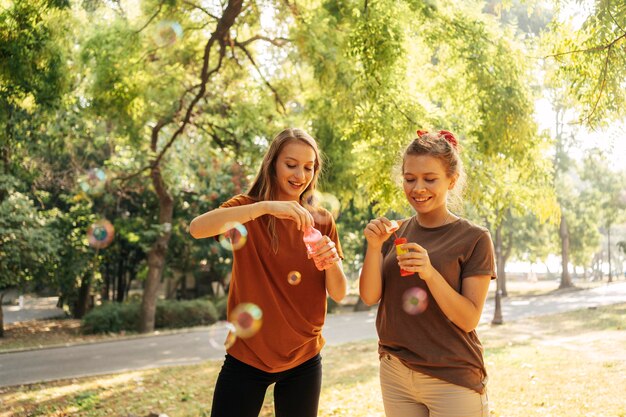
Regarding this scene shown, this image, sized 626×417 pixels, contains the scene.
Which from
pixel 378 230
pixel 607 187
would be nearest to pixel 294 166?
pixel 378 230

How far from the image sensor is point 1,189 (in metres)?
14.8

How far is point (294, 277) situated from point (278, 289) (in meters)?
0.09

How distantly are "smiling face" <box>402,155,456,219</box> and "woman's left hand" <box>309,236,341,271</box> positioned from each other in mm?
396

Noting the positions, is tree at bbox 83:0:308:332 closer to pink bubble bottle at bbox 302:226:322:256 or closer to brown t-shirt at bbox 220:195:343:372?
brown t-shirt at bbox 220:195:343:372

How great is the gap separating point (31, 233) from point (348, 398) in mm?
11356

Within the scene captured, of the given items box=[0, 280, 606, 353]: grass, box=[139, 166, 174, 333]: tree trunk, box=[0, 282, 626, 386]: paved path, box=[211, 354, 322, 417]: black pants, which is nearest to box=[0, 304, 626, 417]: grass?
box=[0, 282, 626, 386]: paved path

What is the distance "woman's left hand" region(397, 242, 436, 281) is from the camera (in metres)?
2.19

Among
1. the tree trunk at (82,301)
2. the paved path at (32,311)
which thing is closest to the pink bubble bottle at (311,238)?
the tree trunk at (82,301)

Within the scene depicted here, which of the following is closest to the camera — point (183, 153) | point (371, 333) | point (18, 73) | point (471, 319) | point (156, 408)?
point (471, 319)

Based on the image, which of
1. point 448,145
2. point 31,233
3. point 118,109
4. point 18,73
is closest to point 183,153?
point 31,233

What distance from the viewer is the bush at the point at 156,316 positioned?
17.4 metres

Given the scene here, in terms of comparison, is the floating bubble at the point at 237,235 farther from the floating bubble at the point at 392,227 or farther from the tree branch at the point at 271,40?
the tree branch at the point at 271,40

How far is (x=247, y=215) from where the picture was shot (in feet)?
8.31

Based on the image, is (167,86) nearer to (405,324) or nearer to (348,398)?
(348,398)
